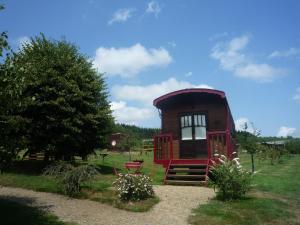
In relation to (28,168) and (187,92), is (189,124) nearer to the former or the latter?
(187,92)

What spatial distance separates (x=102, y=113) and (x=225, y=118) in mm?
6937

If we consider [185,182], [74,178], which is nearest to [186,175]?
[185,182]

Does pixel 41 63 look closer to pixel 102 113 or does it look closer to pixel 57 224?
pixel 102 113

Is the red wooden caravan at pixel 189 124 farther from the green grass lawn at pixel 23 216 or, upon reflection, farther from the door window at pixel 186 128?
the green grass lawn at pixel 23 216

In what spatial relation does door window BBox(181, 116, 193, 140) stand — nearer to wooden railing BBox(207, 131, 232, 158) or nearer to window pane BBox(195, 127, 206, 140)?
window pane BBox(195, 127, 206, 140)

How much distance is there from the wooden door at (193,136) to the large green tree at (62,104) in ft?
14.8

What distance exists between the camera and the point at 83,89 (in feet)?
66.4

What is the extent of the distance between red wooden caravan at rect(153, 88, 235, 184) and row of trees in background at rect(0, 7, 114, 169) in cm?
368

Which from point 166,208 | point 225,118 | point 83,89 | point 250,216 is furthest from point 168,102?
point 250,216

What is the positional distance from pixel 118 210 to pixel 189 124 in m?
9.34

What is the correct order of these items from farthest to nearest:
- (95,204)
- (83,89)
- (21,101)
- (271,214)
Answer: (83,89), (95,204), (271,214), (21,101)

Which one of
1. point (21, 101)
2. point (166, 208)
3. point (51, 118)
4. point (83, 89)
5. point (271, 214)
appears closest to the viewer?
point (21, 101)

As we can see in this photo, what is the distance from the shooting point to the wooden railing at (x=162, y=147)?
733 inches

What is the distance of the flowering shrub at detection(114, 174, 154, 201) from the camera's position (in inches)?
492
